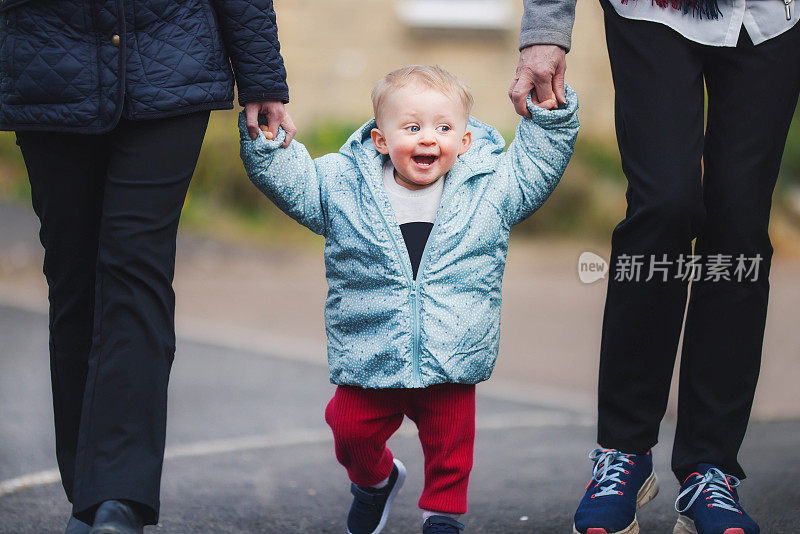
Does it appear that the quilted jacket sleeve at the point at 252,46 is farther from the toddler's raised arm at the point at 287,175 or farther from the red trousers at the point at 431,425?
the red trousers at the point at 431,425

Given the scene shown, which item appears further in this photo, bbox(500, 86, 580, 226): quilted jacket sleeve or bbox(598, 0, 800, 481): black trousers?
bbox(500, 86, 580, 226): quilted jacket sleeve

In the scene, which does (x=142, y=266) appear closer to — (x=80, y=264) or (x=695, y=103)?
(x=80, y=264)

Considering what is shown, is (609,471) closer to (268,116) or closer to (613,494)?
(613,494)

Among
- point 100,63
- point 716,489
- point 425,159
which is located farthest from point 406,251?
point 716,489

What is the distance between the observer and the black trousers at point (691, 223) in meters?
2.99

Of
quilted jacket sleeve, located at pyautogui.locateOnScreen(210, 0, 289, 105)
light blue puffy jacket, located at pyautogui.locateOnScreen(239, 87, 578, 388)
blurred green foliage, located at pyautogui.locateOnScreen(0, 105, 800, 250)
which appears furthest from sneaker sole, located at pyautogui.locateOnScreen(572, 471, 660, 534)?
blurred green foliage, located at pyautogui.locateOnScreen(0, 105, 800, 250)

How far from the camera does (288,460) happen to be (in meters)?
A: 4.70

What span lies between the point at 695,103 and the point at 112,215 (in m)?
1.45

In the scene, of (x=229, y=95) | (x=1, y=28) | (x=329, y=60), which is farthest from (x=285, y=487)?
(x=329, y=60)

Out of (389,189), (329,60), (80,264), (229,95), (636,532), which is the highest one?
(329,60)

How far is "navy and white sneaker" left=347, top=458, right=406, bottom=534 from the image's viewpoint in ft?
11.1

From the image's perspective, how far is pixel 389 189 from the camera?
319 cm

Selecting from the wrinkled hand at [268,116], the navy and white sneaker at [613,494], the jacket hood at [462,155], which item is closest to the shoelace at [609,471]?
the navy and white sneaker at [613,494]

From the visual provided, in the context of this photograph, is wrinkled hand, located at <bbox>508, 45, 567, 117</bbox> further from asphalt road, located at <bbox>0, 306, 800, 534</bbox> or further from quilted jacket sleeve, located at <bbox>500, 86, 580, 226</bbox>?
asphalt road, located at <bbox>0, 306, 800, 534</bbox>
